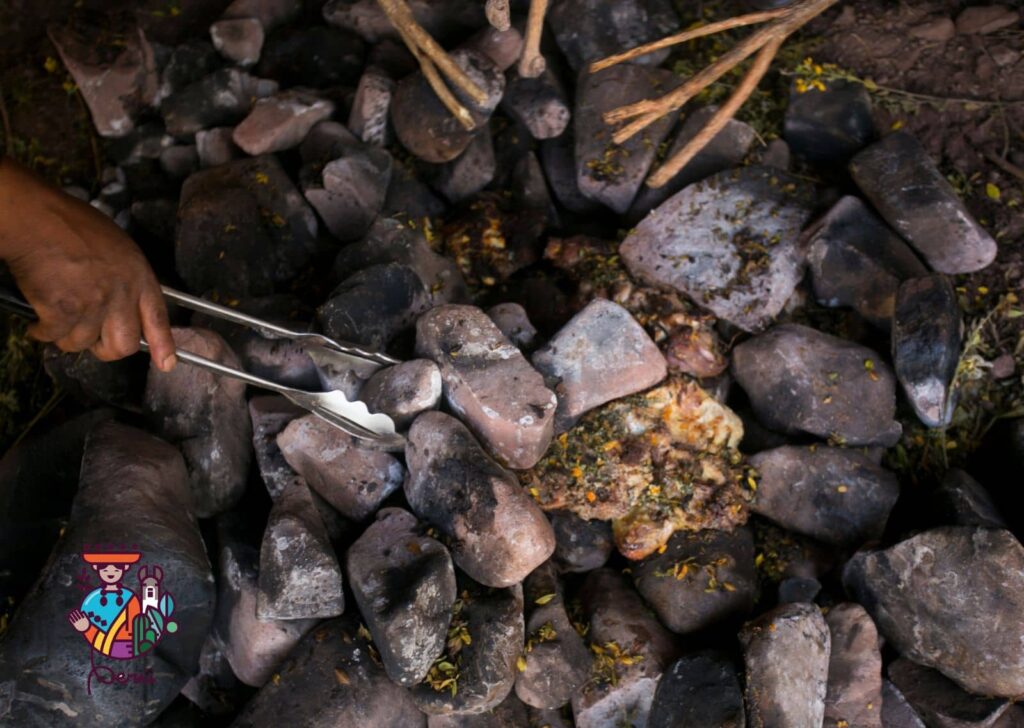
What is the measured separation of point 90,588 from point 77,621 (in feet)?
0.27

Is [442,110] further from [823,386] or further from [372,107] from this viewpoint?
[823,386]

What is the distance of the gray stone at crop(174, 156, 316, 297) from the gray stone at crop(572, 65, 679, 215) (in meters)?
0.96

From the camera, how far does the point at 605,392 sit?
2658 millimetres

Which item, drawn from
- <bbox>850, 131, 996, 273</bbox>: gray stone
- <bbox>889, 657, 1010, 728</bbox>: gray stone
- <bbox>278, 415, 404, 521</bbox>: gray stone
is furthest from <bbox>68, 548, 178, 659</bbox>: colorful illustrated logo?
<bbox>850, 131, 996, 273</bbox>: gray stone

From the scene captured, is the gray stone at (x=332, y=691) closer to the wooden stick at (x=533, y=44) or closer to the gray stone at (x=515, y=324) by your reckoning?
the gray stone at (x=515, y=324)

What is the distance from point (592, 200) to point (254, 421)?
53.8 inches

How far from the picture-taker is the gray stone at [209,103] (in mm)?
3195

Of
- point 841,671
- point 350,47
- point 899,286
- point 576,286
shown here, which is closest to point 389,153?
point 350,47

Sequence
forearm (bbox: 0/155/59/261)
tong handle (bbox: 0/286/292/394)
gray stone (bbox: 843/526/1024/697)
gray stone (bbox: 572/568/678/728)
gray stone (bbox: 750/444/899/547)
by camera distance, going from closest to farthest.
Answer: forearm (bbox: 0/155/59/261) → tong handle (bbox: 0/286/292/394) → gray stone (bbox: 843/526/1024/697) → gray stone (bbox: 572/568/678/728) → gray stone (bbox: 750/444/899/547)

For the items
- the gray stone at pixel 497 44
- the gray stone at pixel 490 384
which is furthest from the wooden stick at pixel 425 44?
the gray stone at pixel 490 384

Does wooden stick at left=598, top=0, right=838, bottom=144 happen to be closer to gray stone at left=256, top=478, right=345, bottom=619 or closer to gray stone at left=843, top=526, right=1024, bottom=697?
gray stone at left=843, top=526, right=1024, bottom=697

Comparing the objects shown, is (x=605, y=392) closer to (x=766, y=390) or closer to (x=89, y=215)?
(x=766, y=390)

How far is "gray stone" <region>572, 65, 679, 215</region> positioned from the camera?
2.99m

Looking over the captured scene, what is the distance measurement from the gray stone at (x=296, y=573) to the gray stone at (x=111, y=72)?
177cm
